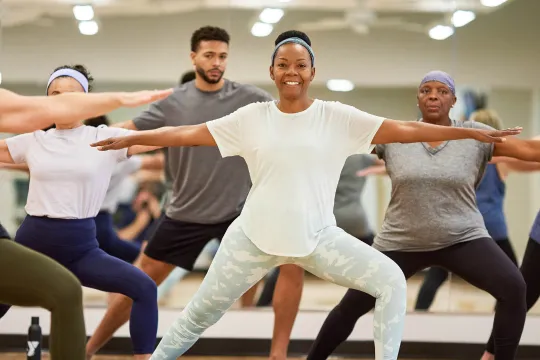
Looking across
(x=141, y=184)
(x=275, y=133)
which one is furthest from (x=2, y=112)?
(x=141, y=184)

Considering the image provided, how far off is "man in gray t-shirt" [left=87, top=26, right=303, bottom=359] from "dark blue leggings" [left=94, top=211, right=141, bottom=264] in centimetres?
45

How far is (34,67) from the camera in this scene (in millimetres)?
6059

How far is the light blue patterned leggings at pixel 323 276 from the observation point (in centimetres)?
357

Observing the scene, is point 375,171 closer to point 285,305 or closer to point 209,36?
point 285,305

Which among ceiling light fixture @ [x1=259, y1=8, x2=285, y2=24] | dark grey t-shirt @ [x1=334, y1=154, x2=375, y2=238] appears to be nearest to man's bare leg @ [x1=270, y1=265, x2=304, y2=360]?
dark grey t-shirt @ [x1=334, y1=154, x2=375, y2=238]

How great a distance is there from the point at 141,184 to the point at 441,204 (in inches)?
94.6

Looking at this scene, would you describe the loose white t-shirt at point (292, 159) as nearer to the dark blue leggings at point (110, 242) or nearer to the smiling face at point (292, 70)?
the smiling face at point (292, 70)

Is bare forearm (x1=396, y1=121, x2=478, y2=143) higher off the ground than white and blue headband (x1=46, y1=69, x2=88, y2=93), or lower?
lower

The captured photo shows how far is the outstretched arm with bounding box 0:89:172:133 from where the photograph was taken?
10.3ft

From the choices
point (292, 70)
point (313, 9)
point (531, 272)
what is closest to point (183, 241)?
point (292, 70)

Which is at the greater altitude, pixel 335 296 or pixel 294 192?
pixel 294 192

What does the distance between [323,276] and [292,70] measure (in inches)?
34.5

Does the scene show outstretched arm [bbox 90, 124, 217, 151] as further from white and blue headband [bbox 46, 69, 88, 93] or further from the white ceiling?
the white ceiling

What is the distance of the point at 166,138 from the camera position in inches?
146
